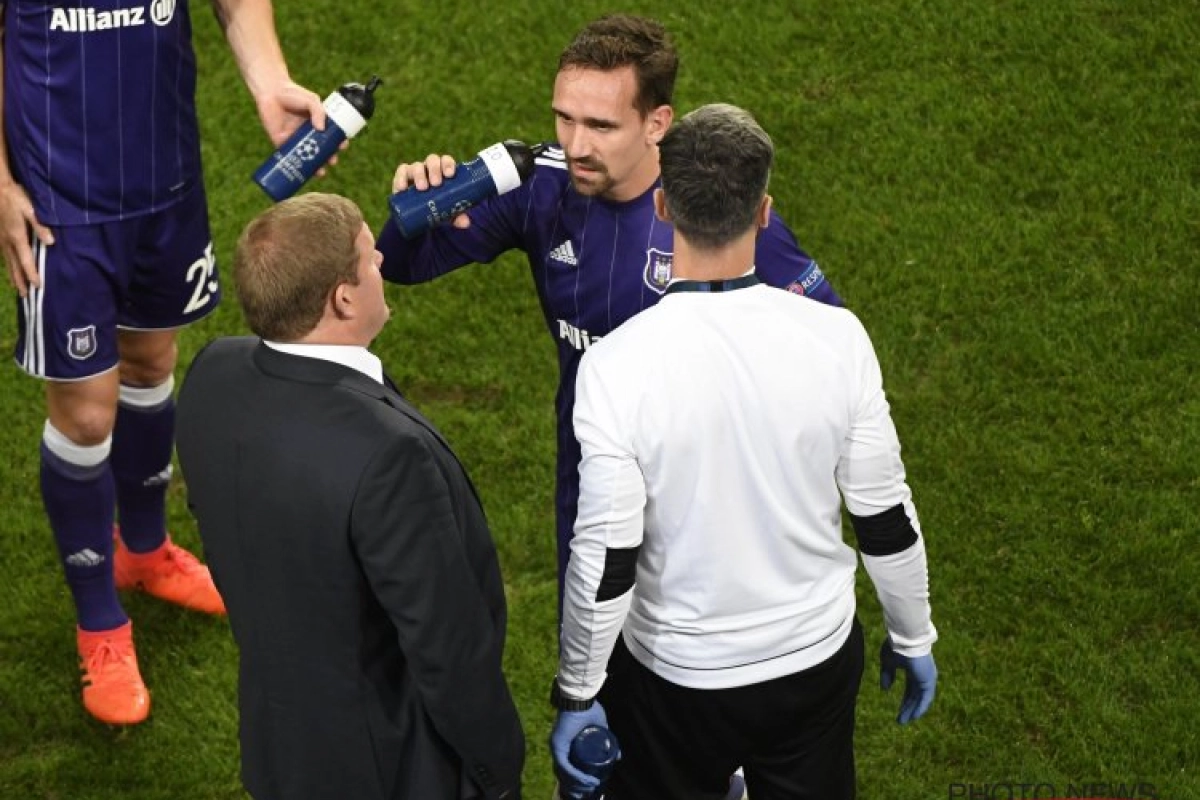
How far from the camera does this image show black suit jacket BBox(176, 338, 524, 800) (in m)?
3.11

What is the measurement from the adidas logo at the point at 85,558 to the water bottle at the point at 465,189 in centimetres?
165

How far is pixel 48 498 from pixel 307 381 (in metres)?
2.05

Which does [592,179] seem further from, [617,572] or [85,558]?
[85,558]

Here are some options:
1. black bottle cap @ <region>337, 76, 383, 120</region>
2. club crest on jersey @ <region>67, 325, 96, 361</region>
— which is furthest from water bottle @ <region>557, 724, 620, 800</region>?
club crest on jersey @ <region>67, 325, 96, 361</region>

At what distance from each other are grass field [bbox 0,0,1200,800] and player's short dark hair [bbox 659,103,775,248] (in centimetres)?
209

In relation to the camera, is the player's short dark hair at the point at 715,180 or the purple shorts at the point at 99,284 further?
the purple shorts at the point at 99,284

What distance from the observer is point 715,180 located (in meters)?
3.23

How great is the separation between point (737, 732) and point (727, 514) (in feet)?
1.78

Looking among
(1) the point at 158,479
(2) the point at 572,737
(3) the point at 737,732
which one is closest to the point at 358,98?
(1) the point at 158,479

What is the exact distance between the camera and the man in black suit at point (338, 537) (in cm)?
311

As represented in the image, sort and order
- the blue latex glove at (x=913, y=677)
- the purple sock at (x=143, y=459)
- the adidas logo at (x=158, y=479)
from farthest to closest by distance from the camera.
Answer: the adidas logo at (x=158, y=479) < the purple sock at (x=143, y=459) < the blue latex glove at (x=913, y=677)

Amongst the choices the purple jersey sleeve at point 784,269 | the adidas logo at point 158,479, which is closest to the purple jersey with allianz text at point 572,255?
the purple jersey sleeve at point 784,269

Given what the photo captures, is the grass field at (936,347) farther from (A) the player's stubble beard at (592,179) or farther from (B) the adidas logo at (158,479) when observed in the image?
(A) the player's stubble beard at (592,179)

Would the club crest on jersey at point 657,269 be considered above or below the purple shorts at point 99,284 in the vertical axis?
above
